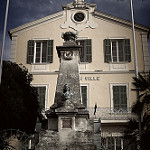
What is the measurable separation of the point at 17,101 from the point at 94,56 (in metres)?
7.46

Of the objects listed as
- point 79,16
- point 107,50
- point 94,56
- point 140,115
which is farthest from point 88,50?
point 140,115

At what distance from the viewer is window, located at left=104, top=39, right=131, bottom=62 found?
20203 mm

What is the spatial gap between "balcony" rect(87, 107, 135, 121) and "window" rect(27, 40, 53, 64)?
5.15 meters

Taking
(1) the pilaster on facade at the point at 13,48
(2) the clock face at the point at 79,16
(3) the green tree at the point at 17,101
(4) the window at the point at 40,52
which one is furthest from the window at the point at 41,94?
(2) the clock face at the point at 79,16

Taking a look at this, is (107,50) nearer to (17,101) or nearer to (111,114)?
(111,114)

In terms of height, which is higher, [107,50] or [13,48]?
[13,48]

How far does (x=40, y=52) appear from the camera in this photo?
20922 mm

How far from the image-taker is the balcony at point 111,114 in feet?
60.3

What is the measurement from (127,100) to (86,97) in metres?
2.87

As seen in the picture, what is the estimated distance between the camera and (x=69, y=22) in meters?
21.5

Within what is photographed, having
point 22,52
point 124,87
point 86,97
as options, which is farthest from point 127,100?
point 22,52

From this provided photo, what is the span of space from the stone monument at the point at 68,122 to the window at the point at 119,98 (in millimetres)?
9383

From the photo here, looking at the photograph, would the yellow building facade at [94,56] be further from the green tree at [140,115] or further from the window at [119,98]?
the green tree at [140,115]

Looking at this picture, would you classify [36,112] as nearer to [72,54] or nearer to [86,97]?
[86,97]
